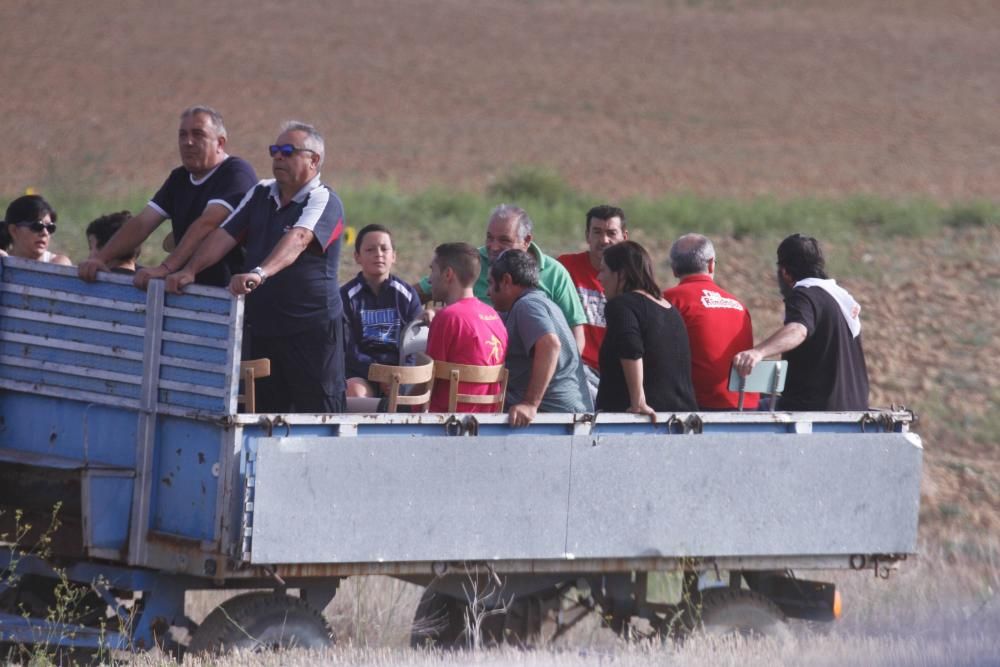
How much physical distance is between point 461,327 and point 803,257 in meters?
1.88

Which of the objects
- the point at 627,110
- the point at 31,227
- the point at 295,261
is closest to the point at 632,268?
the point at 295,261

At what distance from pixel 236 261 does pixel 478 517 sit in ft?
5.31

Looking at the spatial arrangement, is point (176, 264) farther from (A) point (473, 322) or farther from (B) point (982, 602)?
(B) point (982, 602)

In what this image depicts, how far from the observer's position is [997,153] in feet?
127

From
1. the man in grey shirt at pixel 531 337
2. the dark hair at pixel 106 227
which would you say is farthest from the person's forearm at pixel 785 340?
the dark hair at pixel 106 227

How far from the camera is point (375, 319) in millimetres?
8539

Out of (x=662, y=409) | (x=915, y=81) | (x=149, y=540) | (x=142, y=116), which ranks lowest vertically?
(x=149, y=540)

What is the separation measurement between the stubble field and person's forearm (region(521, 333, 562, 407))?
7.80 metres

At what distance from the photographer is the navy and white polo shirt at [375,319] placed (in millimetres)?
8484

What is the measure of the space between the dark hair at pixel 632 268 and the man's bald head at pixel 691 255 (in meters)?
0.51

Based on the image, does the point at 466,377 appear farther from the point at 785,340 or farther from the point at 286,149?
the point at 785,340

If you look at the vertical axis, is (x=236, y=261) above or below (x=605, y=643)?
above

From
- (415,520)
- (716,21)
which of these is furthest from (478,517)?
(716,21)

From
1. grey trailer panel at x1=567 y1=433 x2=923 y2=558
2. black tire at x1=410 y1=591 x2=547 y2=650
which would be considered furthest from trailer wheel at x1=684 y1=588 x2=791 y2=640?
black tire at x1=410 y1=591 x2=547 y2=650
